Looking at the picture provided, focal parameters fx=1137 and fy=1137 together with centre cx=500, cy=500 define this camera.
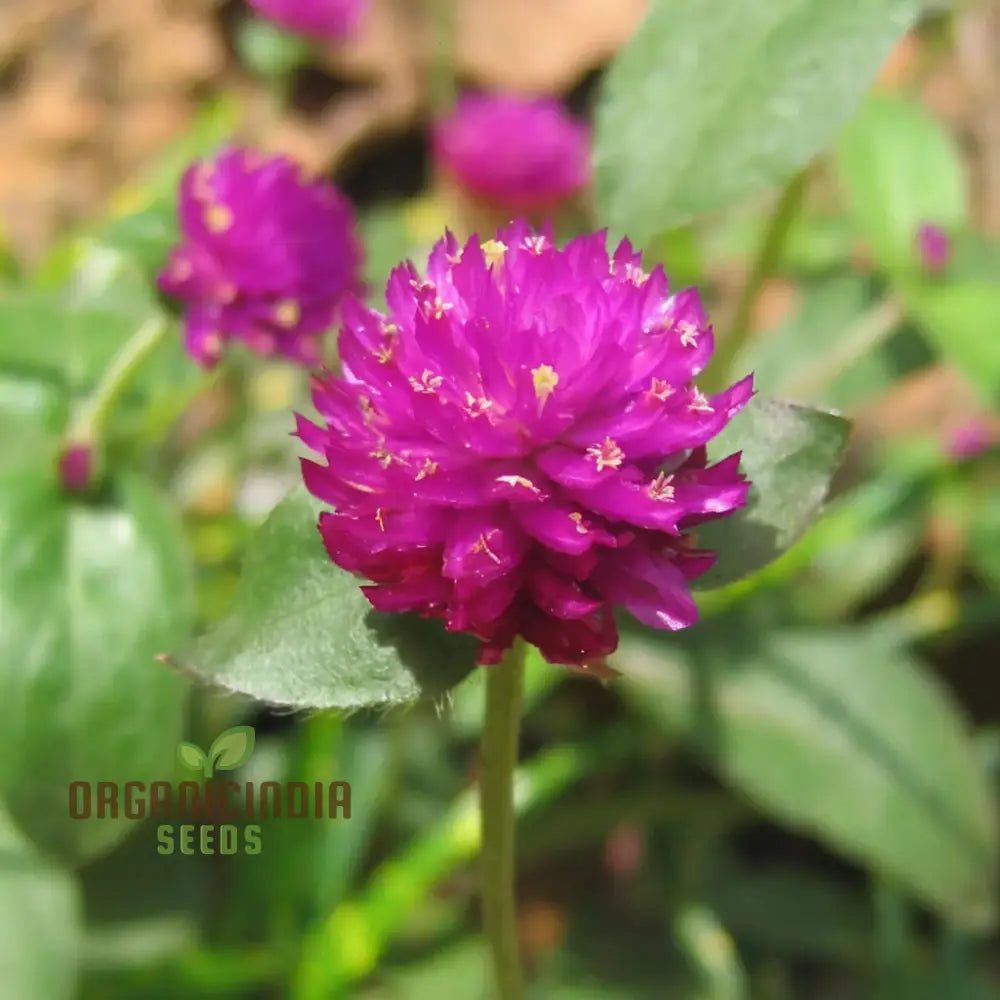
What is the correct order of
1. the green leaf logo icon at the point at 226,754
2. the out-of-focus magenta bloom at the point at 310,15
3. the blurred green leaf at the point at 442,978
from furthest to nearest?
the out-of-focus magenta bloom at the point at 310,15
the blurred green leaf at the point at 442,978
the green leaf logo icon at the point at 226,754

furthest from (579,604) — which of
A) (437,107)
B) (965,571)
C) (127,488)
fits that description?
(437,107)

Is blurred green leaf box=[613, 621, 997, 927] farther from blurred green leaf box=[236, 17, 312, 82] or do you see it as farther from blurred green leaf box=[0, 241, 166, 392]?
blurred green leaf box=[236, 17, 312, 82]

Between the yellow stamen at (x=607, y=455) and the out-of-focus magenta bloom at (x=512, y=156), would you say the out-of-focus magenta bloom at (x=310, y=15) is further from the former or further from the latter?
the yellow stamen at (x=607, y=455)

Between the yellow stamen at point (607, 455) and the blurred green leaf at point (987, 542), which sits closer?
the yellow stamen at point (607, 455)

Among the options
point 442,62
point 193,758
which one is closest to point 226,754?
point 193,758

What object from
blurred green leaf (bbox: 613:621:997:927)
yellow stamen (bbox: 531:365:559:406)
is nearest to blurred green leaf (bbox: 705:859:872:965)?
blurred green leaf (bbox: 613:621:997:927)

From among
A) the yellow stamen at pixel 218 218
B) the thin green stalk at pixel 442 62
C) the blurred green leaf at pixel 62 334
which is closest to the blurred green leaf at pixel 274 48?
the thin green stalk at pixel 442 62
